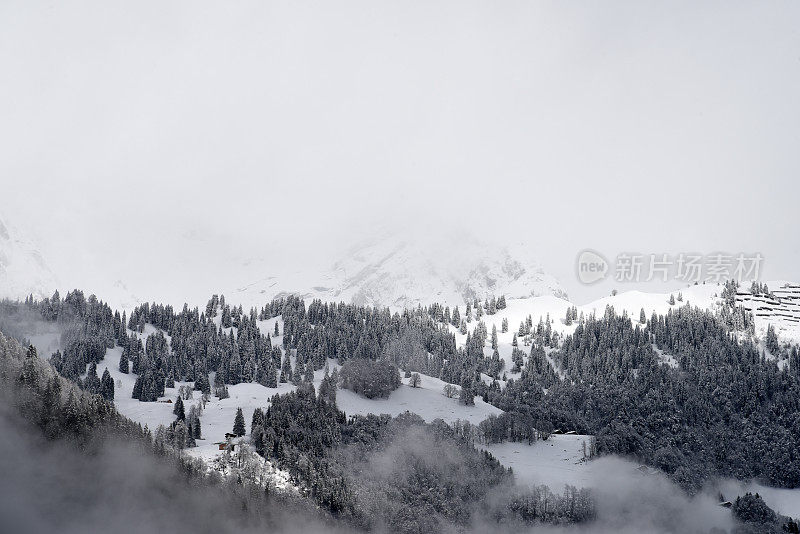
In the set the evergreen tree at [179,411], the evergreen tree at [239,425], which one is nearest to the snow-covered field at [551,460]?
the evergreen tree at [239,425]

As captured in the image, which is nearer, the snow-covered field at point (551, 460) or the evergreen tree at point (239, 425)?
the evergreen tree at point (239, 425)

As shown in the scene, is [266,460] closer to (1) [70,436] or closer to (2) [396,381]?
→ (1) [70,436]

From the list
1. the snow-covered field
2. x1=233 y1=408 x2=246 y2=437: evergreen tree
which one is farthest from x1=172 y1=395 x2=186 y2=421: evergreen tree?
the snow-covered field

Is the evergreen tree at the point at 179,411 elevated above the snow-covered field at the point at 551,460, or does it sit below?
above

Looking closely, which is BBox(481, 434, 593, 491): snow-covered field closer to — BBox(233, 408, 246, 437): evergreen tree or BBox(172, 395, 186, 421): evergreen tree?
BBox(233, 408, 246, 437): evergreen tree

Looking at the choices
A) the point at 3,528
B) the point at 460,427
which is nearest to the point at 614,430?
the point at 460,427

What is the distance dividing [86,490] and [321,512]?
155ft

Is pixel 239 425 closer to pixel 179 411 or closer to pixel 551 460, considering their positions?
pixel 179 411

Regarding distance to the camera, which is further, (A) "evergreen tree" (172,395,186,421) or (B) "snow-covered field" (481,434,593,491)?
(B) "snow-covered field" (481,434,593,491)

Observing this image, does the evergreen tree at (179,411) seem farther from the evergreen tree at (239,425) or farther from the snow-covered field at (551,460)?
the snow-covered field at (551,460)

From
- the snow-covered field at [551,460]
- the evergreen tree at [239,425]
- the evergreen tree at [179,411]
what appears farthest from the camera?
the snow-covered field at [551,460]

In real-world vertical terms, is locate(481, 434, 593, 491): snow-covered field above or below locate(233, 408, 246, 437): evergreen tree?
below

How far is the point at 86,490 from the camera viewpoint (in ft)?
407

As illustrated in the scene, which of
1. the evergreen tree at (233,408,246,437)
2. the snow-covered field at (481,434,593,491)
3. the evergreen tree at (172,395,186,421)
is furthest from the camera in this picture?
the snow-covered field at (481,434,593,491)
